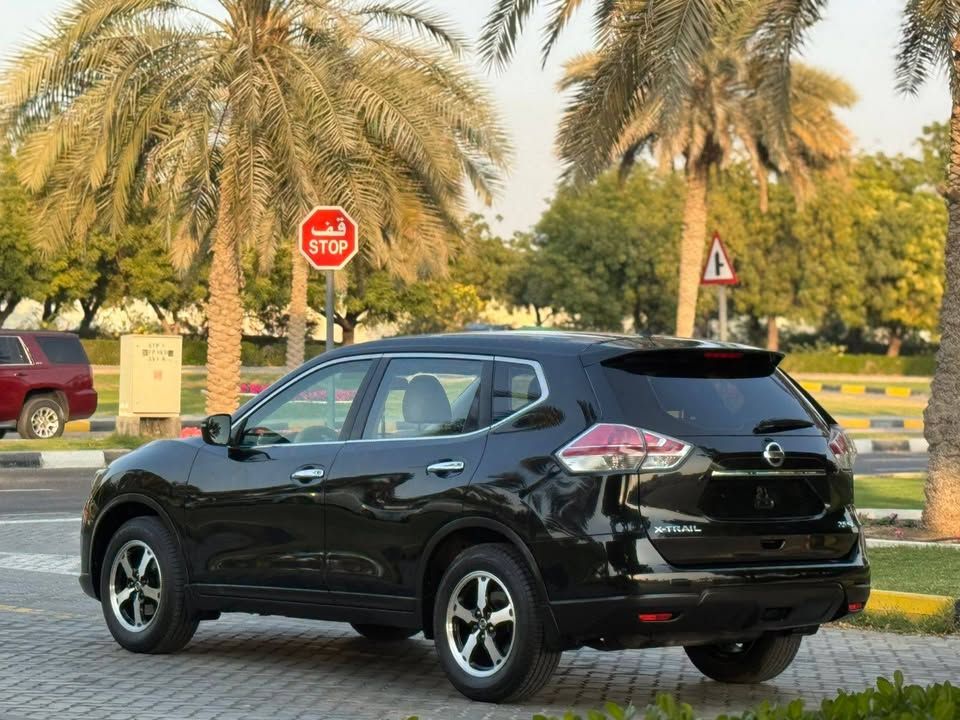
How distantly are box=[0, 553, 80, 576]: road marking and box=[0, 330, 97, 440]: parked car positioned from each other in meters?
14.5

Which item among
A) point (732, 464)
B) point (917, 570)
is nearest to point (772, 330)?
point (917, 570)

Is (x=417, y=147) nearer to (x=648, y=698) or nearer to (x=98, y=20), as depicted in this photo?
(x=98, y=20)

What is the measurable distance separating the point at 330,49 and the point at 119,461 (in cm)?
1918

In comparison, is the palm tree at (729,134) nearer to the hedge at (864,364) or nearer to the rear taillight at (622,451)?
the rear taillight at (622,451)

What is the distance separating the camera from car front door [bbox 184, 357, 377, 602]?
27.5 feet

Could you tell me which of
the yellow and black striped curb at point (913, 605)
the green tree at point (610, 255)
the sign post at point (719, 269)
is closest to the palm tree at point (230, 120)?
the sign post at point (719, 269)

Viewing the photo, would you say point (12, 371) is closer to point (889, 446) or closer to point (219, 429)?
point (889, 446)

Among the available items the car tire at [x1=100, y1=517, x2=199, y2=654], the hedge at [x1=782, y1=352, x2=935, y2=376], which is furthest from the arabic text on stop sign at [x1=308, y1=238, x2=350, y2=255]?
the hedge at [x1=782, y1=352, x2=935, y2=376]

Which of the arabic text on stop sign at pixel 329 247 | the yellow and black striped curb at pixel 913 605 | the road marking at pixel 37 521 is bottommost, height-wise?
the road marking at pixel 37 521

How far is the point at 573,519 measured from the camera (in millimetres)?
7309

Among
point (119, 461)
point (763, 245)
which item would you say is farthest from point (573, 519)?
point (763, 245)

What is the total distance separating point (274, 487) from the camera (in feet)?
28.0

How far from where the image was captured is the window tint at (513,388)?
307 inches

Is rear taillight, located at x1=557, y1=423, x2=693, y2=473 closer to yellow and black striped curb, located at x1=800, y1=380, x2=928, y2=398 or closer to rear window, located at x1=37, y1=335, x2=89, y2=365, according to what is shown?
rear window, located at x1=37, y1=335, x2=89, y2=365
